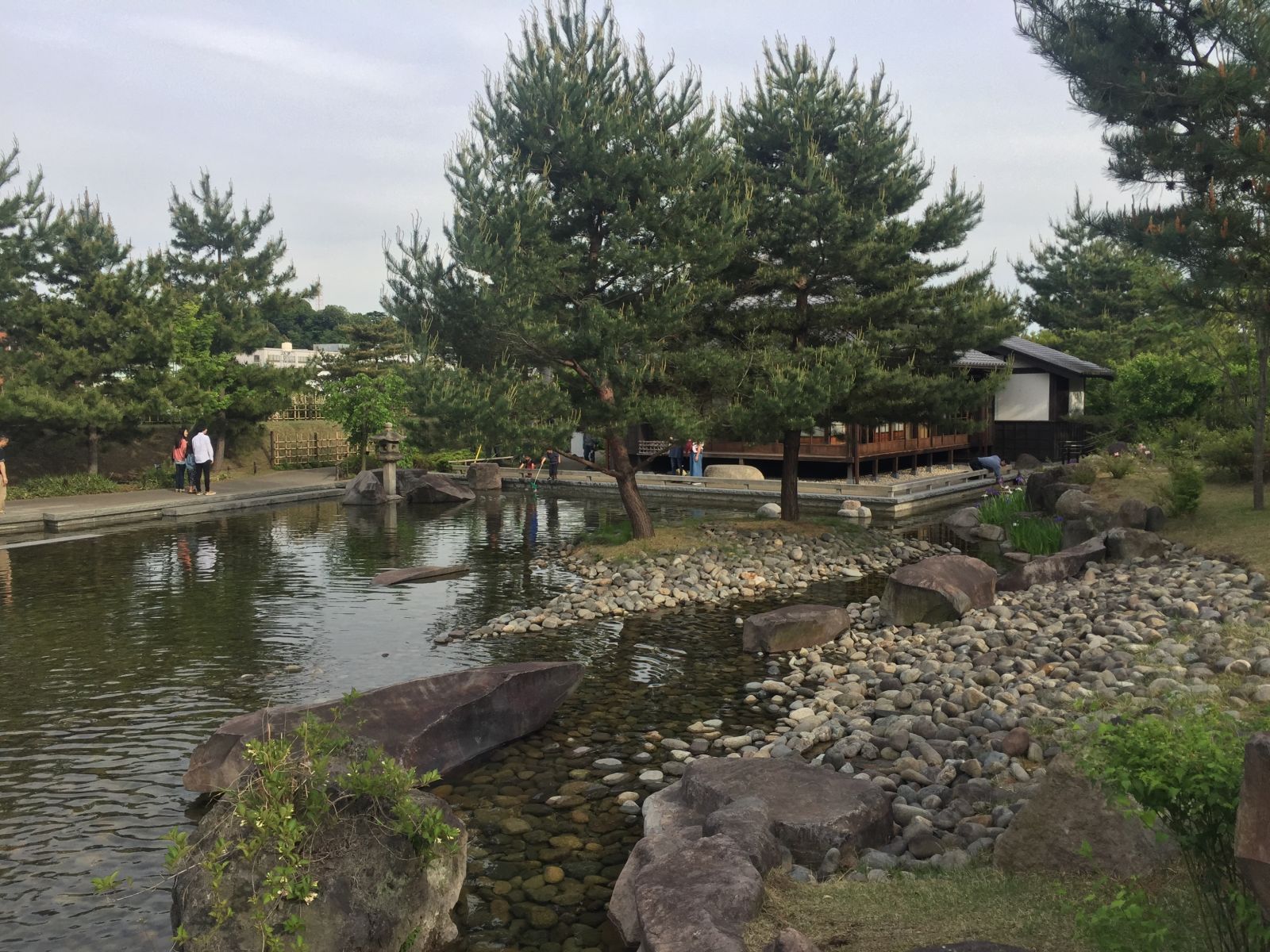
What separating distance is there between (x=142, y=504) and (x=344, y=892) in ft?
80.2

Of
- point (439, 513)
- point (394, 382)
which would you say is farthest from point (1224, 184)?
point (394, 382)

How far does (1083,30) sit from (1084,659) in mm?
11318

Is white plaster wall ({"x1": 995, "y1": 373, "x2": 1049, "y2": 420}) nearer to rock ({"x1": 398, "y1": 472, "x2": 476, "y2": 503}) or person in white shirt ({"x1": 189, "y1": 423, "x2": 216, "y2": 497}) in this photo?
rock ({"x1": 398, "y1": 472, "x2": 476, "y2": 503})

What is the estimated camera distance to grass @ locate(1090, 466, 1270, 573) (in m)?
14.8

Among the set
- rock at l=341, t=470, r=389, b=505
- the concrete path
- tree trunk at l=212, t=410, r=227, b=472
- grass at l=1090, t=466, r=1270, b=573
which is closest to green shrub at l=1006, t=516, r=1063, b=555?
grass at l=1090, t=466, r=1270, b=573

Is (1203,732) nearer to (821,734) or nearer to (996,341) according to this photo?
(821,734)

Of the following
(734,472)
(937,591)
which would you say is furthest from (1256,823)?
(734,472)

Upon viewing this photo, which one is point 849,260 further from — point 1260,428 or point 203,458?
point 203,458

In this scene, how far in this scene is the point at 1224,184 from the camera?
596 inches

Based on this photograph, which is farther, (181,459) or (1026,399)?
(1026,399)

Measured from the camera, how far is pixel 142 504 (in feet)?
87.0

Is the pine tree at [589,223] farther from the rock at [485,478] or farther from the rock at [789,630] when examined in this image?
the rock at [485,478]

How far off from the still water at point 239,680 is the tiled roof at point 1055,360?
26154 millimetres

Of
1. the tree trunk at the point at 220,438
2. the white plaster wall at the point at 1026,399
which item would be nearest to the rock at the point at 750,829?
the tree trunk at the point at 220,438
